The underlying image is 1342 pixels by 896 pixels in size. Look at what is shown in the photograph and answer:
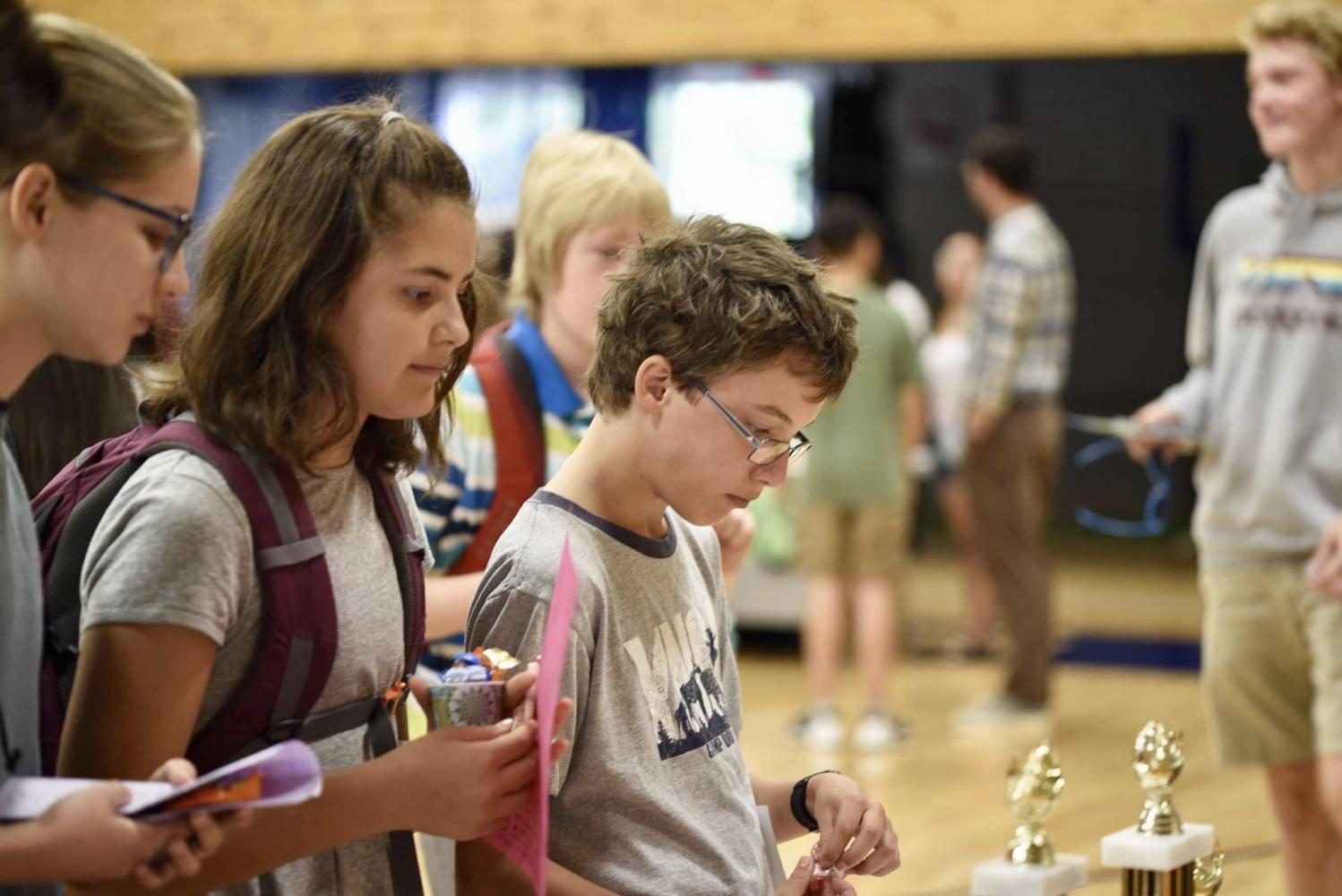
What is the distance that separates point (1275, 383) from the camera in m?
3.65

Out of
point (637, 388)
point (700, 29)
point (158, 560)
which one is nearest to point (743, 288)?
point (637, 388)

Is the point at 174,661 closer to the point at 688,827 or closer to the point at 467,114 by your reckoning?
the point at 688,827

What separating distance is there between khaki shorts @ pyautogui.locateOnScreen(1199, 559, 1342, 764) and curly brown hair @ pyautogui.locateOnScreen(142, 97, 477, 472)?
8.05ft

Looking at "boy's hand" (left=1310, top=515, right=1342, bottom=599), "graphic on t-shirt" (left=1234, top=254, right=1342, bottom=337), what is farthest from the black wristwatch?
"graphic on t-shirt" (left=1234, top=254, right=1342, bottom=337)

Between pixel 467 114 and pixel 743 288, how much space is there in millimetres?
8060

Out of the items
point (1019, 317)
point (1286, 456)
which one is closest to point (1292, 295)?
point (1286, 456)

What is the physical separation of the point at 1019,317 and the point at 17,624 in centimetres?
564

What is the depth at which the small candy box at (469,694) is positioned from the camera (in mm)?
1561

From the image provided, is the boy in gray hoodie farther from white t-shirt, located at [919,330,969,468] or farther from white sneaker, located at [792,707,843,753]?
white t-shirt, located at [919,330,969,468]

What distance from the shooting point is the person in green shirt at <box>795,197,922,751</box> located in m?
6.68

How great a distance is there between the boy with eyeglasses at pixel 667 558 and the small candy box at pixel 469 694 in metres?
0.15

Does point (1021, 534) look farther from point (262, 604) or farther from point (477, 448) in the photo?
point (262, 604)

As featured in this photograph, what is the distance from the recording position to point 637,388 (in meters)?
1.90

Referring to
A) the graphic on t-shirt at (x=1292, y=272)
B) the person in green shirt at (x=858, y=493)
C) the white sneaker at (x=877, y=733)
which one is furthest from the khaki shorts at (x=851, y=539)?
the graphic on t-shirt at (x=1292, y=272)
